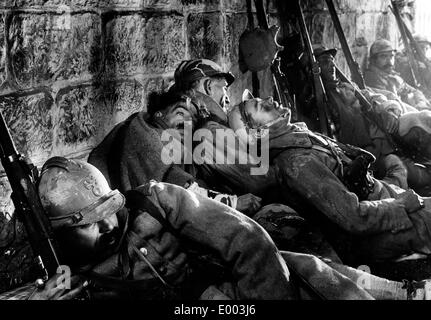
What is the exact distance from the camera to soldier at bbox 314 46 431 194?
6387mm

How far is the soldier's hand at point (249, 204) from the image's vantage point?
4.69 meters

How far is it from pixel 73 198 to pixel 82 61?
1.95 meters

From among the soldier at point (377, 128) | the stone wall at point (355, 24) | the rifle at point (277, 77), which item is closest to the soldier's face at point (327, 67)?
the soldier at point (377, 128)

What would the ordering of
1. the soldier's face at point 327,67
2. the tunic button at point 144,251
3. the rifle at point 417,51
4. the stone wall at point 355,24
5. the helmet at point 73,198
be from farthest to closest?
the rifle at point 417,51 → the stone wall at point 355,24 → the soldier's face at point 327,67 → the helmet at point 73,198 → the tunic button at point 144,251

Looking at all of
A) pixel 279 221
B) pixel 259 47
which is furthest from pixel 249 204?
pixel 259 47

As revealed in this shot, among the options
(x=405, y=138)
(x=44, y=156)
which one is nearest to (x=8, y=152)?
(x=44, y=156)

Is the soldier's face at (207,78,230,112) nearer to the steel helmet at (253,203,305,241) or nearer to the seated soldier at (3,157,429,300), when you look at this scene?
the steel helmet at (253,203,305,241)

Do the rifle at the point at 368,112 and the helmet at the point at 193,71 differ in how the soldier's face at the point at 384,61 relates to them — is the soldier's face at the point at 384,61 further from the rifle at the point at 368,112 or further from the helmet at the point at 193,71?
the helmet at the point at 193,71

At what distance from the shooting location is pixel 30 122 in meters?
4.53

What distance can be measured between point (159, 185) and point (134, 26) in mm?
2650

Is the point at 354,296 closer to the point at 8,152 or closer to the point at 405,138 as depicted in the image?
the point at 8,152

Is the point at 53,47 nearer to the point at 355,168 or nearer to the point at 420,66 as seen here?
the point at 355,168

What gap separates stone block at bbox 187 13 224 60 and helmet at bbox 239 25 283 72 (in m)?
0.38

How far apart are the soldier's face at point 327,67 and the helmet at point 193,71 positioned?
79.9 inches
